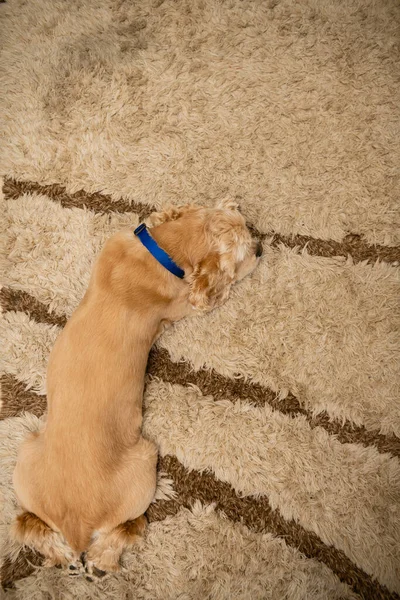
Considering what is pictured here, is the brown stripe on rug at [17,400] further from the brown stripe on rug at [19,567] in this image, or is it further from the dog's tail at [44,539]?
the brown stripe on rug at [19,567]

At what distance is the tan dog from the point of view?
1.68m

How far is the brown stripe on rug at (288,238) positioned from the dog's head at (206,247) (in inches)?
12.7

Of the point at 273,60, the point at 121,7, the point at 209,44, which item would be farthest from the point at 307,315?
the point at 121,7

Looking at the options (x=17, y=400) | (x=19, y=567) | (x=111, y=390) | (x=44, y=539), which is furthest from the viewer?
(x=17, y=400)

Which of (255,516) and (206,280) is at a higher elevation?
(206,280)

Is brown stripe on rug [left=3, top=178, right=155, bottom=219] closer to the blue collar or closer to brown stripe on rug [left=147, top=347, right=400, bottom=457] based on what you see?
the blue collar

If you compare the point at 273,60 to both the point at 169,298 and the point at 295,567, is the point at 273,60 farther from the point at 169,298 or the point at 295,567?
the point at 295,567

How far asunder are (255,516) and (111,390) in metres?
0.98

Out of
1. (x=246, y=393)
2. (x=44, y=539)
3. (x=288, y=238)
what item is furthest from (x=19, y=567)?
(x=288, y=238)

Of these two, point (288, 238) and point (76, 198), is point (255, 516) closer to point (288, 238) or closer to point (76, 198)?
point (288, 238)

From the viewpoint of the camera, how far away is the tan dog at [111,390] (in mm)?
1683

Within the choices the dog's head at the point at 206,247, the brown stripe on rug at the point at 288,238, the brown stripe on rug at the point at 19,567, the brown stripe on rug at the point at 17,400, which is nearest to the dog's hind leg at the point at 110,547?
the brown stripe on rug at the point at 19,567

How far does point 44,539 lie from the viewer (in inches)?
72.4

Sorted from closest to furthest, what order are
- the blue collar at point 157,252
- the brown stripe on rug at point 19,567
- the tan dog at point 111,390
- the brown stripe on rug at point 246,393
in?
A: the tan dog at point 111,390
the blue collar at point 157,252
the brown stripe on rug at point 19,567
the brown stripe on rug at point 246,393
